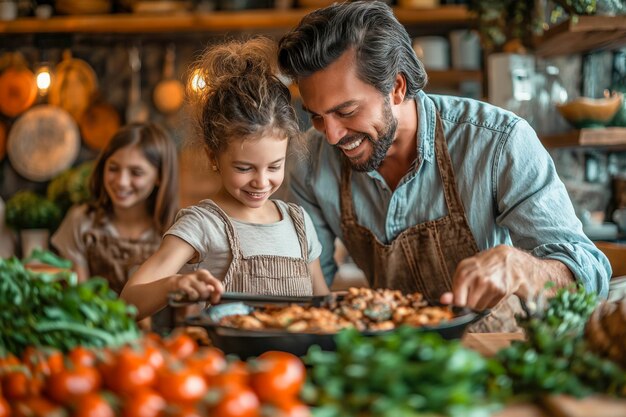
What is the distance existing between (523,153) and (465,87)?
8.85 ft

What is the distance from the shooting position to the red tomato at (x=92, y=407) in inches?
31.8

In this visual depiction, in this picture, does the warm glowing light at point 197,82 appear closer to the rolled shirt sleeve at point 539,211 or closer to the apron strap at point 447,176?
the apron strap at point 447,176

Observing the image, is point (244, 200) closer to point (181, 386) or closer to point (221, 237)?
point (221, 237)

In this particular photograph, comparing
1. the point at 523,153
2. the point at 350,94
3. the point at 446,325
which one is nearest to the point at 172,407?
the point at 446,325

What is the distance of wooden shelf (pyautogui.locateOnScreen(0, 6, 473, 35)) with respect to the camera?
4531 millimetres

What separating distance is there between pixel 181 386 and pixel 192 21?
4082mm

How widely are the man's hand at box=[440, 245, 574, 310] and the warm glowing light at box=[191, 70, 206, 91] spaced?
0.93 metres

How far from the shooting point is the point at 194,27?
480 centimetres

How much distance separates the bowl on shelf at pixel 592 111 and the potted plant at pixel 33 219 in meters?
2.92

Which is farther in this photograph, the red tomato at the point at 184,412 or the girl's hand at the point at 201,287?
the girl's hand at the point at 201,287

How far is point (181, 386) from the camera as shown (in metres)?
0.87

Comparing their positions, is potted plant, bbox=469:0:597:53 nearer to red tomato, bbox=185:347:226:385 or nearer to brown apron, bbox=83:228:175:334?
brown apron, bbox=83:228:175:334

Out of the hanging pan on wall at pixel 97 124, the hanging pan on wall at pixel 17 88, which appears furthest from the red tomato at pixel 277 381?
the hanging pan on wall at pixel 17 88

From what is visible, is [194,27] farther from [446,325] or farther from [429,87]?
[446,325]
